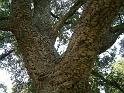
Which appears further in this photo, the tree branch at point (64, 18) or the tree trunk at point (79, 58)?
the tree branch at point (64, 18)

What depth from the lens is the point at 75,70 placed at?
326cm

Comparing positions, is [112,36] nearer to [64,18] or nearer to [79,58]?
[64,18]

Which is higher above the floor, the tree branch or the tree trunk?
the tree branch

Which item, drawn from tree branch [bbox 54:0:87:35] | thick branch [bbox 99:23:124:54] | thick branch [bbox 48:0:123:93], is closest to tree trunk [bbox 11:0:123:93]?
thick branch [bbox 48:0:123:93]

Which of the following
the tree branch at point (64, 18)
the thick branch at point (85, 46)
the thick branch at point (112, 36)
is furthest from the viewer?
the thick branch at point (112, 36)

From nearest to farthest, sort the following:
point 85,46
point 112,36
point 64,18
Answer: point 85,46 → point 64,18 → point 112,36

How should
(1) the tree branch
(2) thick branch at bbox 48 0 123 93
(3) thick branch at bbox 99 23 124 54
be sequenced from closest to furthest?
1. (2) thick branch at bbox 48 0 123 93
2. (1) the tree branch
3. (3) thick branch at bbox 99 23 124 54

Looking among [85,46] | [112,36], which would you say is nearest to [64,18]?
[112,36]

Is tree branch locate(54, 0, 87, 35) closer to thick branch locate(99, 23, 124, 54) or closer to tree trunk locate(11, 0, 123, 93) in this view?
thick branch locate(99, 23, 124, 54)

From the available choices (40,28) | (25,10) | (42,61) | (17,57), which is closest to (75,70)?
(42,61)

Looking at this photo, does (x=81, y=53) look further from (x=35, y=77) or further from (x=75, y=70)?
(x=35, y=77)

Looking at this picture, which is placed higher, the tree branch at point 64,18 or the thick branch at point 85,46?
the tree branch at point 64,18

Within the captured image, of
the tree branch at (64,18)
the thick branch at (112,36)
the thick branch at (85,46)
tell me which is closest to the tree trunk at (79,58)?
the thick branch at (85,46)

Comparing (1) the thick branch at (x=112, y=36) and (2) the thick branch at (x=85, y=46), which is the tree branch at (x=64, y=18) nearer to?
(1) the thick branch at (x=112, y=36)
